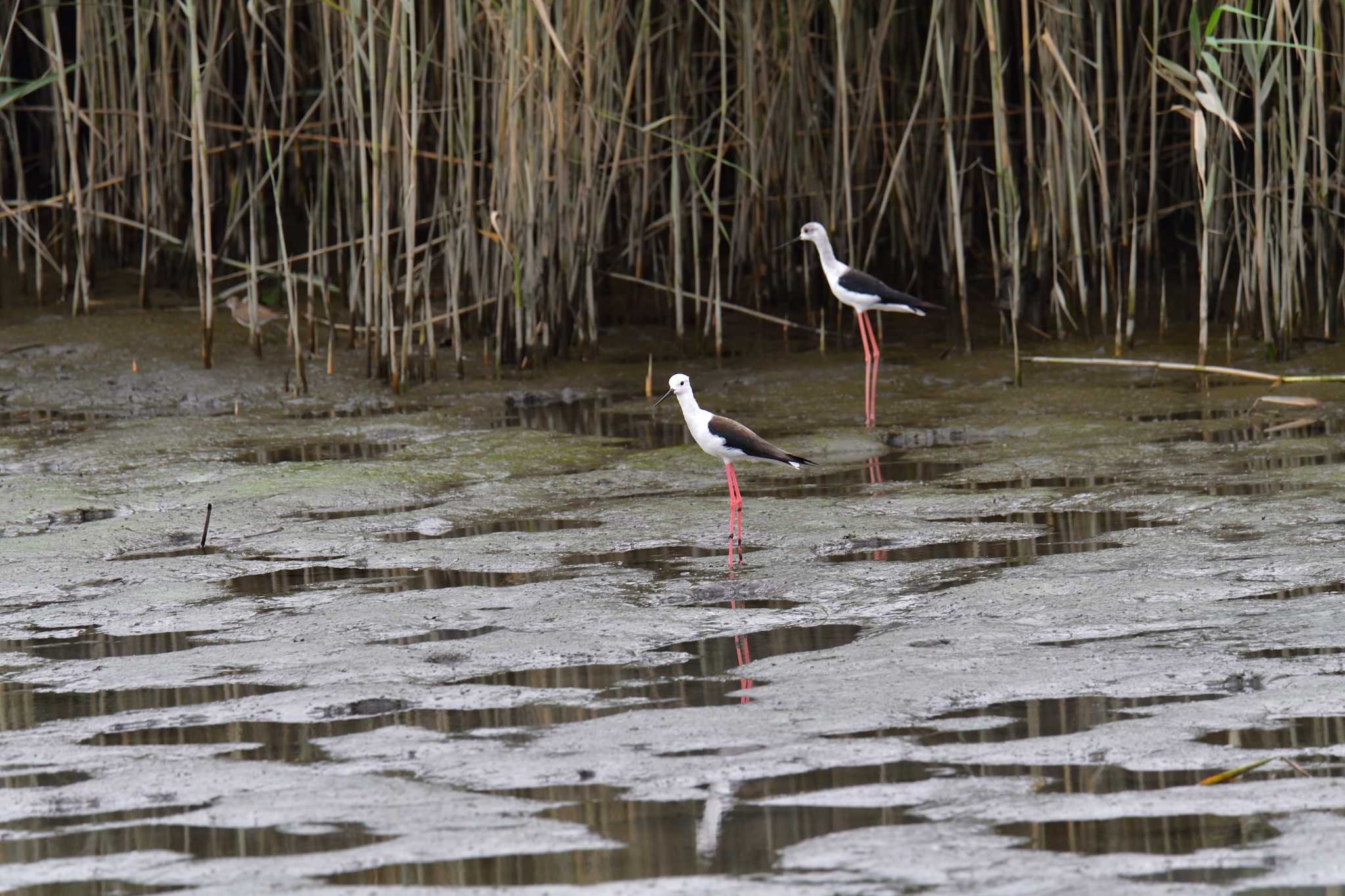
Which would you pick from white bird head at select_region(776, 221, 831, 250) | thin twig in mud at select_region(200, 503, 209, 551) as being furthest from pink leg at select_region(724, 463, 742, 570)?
white bird head at select_region(776, 221, 831, 250)

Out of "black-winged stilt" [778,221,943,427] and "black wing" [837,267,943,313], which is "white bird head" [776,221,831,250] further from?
"black wing" [837,267,943,313]

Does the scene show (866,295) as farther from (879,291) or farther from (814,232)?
(814,232)

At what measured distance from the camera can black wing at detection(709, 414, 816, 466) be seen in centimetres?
566

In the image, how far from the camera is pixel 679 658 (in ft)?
13.2

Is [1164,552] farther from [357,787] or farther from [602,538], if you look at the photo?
[357,787]

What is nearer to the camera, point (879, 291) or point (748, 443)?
point (748, 443)

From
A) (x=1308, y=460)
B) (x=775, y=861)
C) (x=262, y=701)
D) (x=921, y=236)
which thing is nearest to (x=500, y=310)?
(x=921, y=236)

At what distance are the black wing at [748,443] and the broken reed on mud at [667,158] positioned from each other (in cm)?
266

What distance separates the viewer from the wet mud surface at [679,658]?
109 inches

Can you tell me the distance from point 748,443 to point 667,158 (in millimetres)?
A: 5090

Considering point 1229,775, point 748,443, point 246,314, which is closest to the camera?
point 1229,775

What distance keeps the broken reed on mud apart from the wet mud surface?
53.0 inches

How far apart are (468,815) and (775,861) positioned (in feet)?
1.84

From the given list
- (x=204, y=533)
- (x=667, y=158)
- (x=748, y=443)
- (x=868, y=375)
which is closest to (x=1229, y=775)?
(x=748, y=443)
